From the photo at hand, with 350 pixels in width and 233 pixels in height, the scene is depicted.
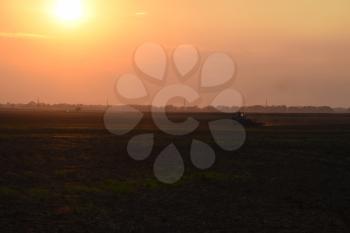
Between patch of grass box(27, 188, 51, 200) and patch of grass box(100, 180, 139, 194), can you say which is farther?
patch of grass box(100, 180, 139, 194)

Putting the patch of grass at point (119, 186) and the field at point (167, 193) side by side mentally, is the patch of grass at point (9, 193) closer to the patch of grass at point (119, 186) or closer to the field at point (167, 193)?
the field at point (167, 193)

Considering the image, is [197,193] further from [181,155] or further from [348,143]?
[348,143]

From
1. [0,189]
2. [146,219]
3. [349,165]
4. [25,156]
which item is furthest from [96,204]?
[349,165]

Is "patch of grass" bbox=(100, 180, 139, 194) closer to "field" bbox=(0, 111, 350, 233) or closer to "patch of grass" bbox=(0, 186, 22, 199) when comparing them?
"field" bbox=(0, 111, 350, 233)

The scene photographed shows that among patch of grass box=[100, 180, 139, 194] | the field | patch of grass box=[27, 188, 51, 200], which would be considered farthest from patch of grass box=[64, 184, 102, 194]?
patch of grass box=[27, 188, 51, 200]

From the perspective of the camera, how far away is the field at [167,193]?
60.1 ft

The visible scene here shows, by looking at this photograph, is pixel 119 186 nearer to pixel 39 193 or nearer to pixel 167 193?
pixel 167 193

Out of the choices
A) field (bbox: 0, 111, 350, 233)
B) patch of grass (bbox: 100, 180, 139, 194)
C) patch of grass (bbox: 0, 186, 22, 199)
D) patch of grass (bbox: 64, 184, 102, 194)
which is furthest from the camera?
patch of grass (bbox: 100, 180, 139, 194)

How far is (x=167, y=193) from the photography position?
23.9 meters

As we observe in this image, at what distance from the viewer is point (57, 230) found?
17.0 m

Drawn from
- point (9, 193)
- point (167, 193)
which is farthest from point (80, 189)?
point (167, 193)

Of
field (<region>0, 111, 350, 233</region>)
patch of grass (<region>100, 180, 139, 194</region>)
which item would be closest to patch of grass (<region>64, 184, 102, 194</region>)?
field (<region>0, 111, 350, 233</region>)

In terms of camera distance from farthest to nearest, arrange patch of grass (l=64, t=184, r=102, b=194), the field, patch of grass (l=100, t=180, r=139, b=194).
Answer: patch of grass (l=100, t=180, r=139, b=194) < patch of grass (l=64, t=184, r=102, b=194) < the field

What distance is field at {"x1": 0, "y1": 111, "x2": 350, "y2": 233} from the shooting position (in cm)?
1833
